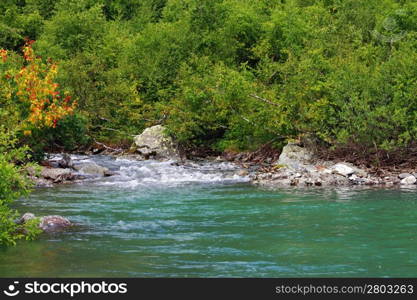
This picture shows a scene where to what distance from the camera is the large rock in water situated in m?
36.8

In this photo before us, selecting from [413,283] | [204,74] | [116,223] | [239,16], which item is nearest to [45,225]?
[116,223]

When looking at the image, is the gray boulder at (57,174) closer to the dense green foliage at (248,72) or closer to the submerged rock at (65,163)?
the submerged rock at (65,163)

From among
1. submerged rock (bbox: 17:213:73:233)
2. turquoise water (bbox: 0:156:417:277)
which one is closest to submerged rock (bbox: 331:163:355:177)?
turquoise water (bbox: 0:156:417:277)

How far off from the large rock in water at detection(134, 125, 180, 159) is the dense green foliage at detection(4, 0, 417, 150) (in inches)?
26.2

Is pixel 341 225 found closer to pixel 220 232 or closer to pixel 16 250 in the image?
pixel 220 232

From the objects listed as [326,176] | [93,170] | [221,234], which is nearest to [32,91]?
[93,170]

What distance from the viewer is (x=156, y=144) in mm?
37219

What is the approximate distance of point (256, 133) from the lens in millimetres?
35969

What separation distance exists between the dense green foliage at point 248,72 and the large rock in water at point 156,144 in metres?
0.66

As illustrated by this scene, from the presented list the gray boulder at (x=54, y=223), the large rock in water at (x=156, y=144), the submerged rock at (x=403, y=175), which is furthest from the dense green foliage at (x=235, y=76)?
the gray boulder at (x=54, y=223)

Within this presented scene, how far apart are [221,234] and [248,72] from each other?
2130cm

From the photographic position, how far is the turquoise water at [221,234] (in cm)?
1437

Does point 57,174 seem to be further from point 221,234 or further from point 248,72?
point 248,72

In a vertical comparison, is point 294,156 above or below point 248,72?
below
